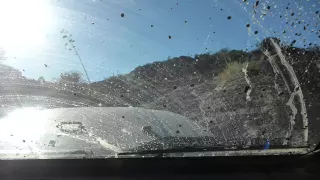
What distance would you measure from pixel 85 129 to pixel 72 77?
0.64 metres

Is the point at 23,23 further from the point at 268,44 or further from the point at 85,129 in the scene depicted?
the point at 268,44

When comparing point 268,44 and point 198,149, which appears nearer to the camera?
point 198,149

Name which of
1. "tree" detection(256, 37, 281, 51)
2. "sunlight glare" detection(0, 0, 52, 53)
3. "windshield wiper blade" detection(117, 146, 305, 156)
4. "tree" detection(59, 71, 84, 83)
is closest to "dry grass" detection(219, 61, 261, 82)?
"tree" detection(256, 37, 281, 51)

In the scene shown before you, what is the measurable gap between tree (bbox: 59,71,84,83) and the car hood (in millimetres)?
442

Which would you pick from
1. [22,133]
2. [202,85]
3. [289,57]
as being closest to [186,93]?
[202,85]

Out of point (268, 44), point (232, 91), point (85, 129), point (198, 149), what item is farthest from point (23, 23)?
point (268, 44)

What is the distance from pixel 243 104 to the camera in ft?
14.4

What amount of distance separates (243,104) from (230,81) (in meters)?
0.33

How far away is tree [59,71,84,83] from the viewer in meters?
4.27

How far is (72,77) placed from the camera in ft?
14.4

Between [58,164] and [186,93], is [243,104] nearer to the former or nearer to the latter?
[186,93]

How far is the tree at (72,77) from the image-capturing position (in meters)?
4.27

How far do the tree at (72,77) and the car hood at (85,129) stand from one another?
0.44 metres

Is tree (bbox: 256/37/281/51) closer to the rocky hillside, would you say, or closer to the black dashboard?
the rocky hillside
